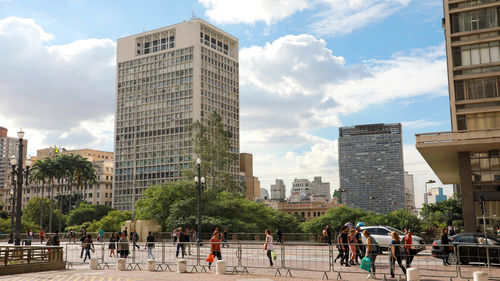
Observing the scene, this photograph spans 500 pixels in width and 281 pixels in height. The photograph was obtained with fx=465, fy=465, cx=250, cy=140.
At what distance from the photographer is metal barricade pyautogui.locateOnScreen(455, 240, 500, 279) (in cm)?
1689

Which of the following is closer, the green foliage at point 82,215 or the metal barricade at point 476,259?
the metal barricade at point 476,259

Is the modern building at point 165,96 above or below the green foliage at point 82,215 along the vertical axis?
above

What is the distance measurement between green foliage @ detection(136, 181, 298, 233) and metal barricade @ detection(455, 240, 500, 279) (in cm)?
3278

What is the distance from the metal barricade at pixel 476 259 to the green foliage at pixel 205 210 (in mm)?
32782

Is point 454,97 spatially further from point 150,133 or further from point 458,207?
point 150,133

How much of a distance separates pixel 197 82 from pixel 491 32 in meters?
93.5

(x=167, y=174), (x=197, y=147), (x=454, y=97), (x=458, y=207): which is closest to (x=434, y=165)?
(x=454, y=97)

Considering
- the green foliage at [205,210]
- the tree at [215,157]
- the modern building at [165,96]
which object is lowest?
the green foliage at [205,210]

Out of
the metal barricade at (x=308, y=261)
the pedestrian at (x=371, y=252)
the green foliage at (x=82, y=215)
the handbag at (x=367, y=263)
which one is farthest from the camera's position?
the green foliage at (x=82, y=215)

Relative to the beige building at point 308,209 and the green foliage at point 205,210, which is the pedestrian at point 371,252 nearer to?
the green foliage at point 205,210

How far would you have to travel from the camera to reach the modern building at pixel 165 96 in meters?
129

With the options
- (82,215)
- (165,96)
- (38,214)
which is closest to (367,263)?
(82,215)

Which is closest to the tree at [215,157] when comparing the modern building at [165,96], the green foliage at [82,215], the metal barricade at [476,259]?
the metal barricade at [476,259]

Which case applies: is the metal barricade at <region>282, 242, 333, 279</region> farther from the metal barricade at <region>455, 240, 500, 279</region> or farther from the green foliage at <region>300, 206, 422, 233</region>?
the green foliage at <region>300, 206, 422, 233</region>
